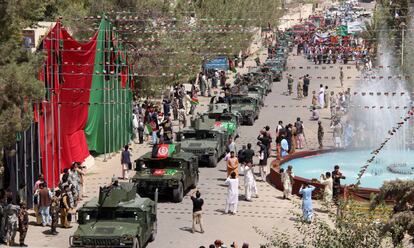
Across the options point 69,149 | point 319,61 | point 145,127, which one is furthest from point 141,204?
point 319,61

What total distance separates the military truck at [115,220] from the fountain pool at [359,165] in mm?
10219

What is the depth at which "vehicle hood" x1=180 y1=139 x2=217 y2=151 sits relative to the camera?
123ft

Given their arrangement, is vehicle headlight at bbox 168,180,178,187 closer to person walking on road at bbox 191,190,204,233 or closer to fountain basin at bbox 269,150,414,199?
person walking on road at bbox 191,190,204,233

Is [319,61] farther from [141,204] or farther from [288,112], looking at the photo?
[141,204]

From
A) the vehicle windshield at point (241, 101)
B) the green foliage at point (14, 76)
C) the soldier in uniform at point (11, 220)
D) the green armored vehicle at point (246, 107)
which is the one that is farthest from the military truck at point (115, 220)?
the vehicle windshield at point (241, 101)

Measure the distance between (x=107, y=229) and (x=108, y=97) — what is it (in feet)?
42.7

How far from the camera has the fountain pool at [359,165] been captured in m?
37.2

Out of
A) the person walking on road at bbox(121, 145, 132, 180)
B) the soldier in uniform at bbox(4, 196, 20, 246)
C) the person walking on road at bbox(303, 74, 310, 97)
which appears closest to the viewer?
the soldier in uniform at bbox(4, 196, 20, 246)

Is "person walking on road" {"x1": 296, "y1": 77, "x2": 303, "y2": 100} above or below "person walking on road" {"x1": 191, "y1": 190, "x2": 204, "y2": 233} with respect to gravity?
above

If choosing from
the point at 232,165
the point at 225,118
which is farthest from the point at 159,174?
the point at 225,118

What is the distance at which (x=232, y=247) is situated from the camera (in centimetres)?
2500

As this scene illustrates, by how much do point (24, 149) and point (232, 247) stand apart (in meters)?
7.77

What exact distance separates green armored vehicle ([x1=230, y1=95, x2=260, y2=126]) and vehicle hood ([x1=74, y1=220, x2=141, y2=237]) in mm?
20246

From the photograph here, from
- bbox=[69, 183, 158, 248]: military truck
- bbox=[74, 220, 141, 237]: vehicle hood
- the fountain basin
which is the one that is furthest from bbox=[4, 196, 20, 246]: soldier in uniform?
the fountain basin
